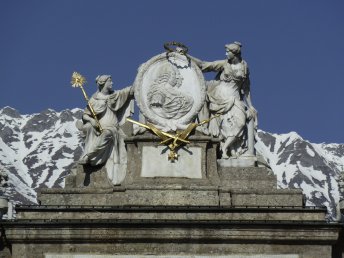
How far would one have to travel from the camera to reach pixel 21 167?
14938cm

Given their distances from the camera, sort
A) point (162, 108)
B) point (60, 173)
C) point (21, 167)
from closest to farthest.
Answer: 1. point (162, 108)
2. point (60, 173)
3. point (21, 167)

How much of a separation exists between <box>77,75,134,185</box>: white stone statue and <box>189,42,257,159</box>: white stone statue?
2945mm

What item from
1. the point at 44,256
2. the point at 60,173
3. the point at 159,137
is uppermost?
the point at 60,173

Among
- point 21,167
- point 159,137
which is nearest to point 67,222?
point 159,137

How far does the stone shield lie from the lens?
5338cm

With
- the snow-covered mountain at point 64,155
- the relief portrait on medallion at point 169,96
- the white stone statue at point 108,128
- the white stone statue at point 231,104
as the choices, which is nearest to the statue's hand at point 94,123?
the white stone statue at point 108,128

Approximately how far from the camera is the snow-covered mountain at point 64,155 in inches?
5340

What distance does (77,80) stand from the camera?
178 ft

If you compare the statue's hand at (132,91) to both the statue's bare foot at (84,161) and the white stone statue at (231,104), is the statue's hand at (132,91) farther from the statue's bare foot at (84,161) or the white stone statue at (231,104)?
the statue's bare foot at (84,161)

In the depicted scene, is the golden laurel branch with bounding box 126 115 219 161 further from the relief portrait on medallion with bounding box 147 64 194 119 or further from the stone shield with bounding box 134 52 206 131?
the relief portrait on medallion with bounding box 147 64 194 119

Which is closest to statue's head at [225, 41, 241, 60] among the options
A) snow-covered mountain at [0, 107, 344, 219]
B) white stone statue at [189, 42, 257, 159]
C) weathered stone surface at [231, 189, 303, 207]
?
white stone statue at [189, 42, 257, 159]

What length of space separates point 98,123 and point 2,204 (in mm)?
4635

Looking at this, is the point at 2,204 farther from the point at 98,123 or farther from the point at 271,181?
the point at 271,181

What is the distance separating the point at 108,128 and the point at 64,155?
3828 inches
